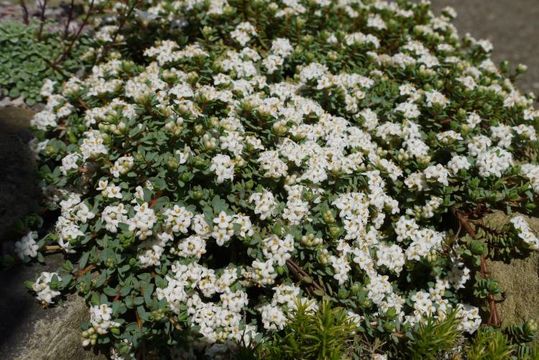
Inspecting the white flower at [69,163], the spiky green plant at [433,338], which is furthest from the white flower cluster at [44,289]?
the spiky green plant at [433,338]

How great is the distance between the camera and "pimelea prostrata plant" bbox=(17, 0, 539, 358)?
9.73ft

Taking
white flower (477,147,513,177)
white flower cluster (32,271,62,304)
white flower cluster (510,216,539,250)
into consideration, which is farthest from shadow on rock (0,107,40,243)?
white flower cluster (510,216,539,250)

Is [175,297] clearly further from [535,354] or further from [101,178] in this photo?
[535,354]

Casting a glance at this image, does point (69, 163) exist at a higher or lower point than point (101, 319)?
higher

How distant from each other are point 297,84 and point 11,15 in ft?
11.5

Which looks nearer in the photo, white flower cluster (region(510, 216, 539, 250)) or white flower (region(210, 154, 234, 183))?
white flower (region(210, 154, 234, 183))

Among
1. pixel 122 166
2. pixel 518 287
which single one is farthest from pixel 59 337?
pixel 518 287

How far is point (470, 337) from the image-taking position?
129 inches

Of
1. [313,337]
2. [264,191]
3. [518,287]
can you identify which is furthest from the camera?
[518,287]

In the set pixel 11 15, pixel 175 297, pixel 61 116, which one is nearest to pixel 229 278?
pixel 175 297

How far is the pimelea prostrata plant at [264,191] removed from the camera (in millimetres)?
2965

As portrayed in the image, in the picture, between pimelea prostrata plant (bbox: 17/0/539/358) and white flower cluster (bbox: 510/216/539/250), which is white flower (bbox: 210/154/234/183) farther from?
white flower cluster (bbox: 510/216/539/250)

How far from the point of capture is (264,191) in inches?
127

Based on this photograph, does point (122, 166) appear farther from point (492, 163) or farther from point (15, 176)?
point (492, 163)
